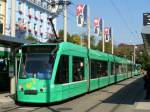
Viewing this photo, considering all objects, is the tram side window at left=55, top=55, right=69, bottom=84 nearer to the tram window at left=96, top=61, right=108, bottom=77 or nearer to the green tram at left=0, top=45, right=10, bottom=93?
the green tram at left=0, top=45, right=10, bottom=93

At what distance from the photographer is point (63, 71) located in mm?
20344

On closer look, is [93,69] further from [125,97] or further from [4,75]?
[4,75]

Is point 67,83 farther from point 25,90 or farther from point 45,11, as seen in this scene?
point 45,11

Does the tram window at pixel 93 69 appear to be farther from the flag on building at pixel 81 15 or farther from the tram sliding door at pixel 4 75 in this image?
the flag on building at pixel 81 15

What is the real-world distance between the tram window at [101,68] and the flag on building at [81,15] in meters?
5.17

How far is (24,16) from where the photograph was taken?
69062 millimetres

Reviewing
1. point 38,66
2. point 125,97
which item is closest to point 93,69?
→ point 125,97

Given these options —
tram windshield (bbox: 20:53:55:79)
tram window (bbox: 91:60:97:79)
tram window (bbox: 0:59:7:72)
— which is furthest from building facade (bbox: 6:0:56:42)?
tram windshield (bbox: 20:53:55:79)

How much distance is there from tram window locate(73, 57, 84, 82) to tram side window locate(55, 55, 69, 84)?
60.4 inches

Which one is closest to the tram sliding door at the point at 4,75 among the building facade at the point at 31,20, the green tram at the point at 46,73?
the green tram at the point at 46,73

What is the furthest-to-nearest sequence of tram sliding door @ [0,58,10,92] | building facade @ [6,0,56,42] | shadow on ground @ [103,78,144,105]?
building facade @ [6,0,56,42] < tram sliding door @ [0,58,10,92] < shadow on ground @ [103,78,144,105]

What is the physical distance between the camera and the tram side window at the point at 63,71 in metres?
19.8

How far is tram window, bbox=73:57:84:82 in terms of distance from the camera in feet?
74.2

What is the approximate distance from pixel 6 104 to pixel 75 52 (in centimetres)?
482
